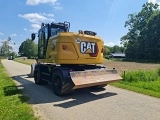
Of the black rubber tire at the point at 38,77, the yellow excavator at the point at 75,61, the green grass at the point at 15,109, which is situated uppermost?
the yellow excavator at the point at 75,61

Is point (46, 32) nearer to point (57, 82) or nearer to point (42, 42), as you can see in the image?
point (42, 42)

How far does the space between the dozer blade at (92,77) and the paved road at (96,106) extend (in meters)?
0.61

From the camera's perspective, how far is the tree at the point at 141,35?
63062 mm

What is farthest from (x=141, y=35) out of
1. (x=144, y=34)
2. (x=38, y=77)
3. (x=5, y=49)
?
(x=5, y=49)

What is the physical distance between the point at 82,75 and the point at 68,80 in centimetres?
68

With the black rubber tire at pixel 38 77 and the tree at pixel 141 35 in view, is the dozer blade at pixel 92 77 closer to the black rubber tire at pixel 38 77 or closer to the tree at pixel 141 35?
the black rubber tire at pixel 38 77

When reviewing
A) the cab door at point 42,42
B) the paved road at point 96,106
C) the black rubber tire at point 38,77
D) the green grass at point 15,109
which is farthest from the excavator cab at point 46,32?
the green grass at point 15,109

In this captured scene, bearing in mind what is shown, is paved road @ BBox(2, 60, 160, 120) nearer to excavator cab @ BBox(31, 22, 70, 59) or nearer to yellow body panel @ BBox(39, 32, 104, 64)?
yellow body panel @ BBox(39, 32, 104, 64)

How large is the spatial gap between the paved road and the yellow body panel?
1541 mm

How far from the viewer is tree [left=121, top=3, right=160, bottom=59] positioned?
63062 mm

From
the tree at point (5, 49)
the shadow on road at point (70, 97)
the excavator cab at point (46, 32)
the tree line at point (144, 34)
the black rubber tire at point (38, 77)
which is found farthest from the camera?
the tree at point (5, 49)

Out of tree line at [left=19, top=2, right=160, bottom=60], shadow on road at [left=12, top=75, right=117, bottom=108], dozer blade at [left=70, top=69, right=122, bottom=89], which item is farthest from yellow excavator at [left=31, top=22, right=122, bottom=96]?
tree line at [left=19, top=2, right=160, bottom=60]

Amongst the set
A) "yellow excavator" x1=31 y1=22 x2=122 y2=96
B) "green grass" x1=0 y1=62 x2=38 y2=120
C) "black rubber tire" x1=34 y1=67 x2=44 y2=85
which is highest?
"yellow excavator" x1=31 y1=22 x2=122 y2=96

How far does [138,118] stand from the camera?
20.8 ft
